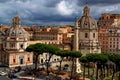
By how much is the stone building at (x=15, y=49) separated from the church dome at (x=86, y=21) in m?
17.7

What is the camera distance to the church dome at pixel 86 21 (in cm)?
9738

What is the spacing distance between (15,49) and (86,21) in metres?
22.8

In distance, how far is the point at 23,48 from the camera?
9006cm

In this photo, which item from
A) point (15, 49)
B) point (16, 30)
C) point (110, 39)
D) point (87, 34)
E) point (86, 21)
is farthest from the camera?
point (110, 39)

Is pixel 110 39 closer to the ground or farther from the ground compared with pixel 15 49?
farther from the ground

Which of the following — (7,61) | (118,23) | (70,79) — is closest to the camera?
(70,79)

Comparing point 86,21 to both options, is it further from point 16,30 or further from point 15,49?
point 15,49

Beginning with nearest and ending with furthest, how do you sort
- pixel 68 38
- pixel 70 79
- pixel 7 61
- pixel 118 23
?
pixel 70 79
pixel 7 61
pixel 68 38
pixel 118 23

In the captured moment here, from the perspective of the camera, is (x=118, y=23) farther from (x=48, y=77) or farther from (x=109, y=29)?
(x=48, y=77)

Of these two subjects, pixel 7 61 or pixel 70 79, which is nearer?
pixel 70 79

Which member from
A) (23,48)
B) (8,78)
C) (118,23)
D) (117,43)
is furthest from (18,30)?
(118,23)

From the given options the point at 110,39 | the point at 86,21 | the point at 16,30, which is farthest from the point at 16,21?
the point at 110,39

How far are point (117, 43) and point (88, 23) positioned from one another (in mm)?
22030

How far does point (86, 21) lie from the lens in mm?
97875
